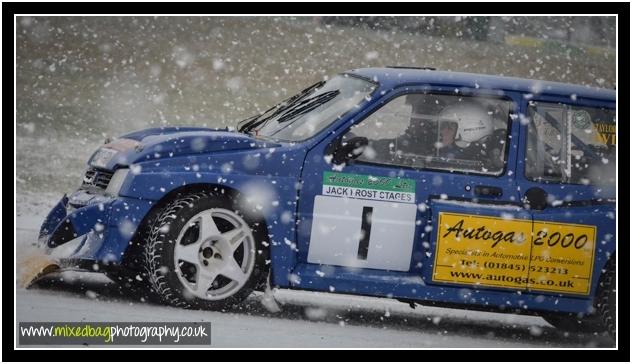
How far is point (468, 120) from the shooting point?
7.13 m

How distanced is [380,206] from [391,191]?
0.13 meters

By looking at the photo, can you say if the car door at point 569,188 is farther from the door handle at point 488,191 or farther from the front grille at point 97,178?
the front grille at point 97,178

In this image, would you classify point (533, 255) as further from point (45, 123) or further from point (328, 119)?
point (45, 123)

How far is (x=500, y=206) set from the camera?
23.0ft

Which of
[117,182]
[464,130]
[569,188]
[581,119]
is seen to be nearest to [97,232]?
[117,182]

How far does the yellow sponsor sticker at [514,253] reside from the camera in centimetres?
681

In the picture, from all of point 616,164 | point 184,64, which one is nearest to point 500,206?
point 616,164

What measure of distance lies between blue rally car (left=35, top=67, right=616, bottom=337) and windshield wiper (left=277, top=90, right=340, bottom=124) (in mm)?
69

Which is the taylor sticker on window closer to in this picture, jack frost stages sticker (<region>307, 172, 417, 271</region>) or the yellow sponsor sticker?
the yellow sponsor sticker

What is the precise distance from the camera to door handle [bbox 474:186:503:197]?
6.99 metres

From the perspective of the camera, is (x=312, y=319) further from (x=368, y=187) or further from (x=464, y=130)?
(x=464, y=130)

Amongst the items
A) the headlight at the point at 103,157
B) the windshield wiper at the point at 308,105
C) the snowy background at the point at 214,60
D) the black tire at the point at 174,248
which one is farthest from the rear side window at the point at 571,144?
the snowy background at the point at 214,60

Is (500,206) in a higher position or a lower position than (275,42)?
lower

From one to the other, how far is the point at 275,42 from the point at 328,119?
43.8 ft
